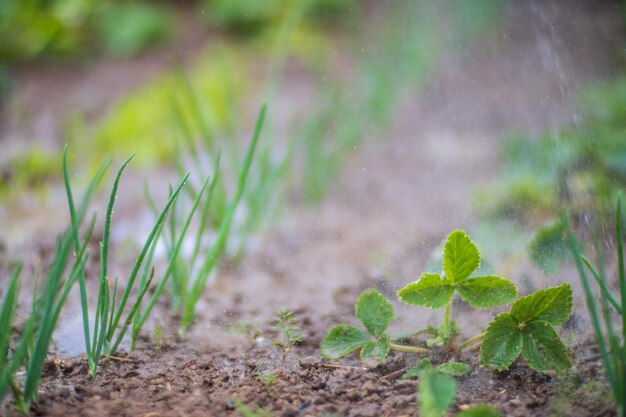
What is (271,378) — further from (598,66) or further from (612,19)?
(612,19)

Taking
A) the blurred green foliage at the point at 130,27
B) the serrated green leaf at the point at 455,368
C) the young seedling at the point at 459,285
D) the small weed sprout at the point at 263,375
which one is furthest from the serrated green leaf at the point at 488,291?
the blurred green foliage at the point at 130,27

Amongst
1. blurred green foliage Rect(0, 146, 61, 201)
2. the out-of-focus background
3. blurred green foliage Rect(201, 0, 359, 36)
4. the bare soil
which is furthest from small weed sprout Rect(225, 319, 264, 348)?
blurred green foliage Rect(201, 0, 359, 36)

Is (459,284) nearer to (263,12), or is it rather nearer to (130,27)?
(263,12)

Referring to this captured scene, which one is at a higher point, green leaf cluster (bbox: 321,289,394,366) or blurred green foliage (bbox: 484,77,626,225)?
blurred green foliage (bbox: 484,77,626,225)

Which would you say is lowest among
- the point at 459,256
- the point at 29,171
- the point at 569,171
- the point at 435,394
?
the point at 435,394

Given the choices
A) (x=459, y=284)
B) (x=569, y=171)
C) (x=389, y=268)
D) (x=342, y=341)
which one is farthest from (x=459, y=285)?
(x=569, y=171)

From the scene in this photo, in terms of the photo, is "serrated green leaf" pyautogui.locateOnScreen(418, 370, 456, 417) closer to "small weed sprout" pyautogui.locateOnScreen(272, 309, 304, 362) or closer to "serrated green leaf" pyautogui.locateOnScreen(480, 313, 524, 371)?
"serrated green leaf" pyautogui.locateOnScreen(480, 313, 524, 371)

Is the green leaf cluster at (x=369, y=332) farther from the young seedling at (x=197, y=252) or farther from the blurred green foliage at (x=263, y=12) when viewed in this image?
the blurred green foliage at (x=263, y=12)
